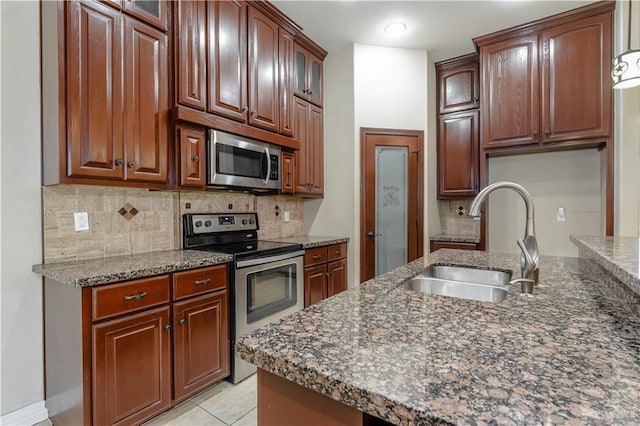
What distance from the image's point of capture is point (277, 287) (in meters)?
2.51

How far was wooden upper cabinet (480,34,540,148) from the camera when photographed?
2.99 m

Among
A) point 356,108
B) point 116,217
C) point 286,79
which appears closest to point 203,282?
point 116,217

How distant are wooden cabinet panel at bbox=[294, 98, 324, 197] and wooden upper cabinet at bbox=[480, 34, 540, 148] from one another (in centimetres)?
165

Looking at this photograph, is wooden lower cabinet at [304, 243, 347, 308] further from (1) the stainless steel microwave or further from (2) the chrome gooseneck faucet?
(2) the chrome gooseneck faucet

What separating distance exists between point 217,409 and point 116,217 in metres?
1.34

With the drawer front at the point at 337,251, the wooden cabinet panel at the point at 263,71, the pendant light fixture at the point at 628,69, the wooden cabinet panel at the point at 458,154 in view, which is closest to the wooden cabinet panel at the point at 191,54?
the wooden cabinet panel at the point at 263,71

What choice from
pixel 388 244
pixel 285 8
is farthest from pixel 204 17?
pixel 388 244

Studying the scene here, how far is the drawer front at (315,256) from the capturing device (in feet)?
9.35

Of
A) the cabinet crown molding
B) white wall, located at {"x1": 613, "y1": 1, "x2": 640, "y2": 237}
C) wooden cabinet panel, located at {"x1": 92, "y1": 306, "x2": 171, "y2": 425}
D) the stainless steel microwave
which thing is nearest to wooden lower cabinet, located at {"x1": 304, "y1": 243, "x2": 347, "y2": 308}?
the stainless steel microwave

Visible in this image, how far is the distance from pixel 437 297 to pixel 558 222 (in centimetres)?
289

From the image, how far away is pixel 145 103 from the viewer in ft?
6.43

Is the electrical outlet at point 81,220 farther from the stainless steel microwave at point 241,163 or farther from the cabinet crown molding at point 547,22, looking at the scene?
the cabinet crown molding at point 547,22

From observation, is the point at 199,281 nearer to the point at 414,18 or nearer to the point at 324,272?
the point at 324,272

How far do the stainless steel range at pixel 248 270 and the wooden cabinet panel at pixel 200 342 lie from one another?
0.07m
